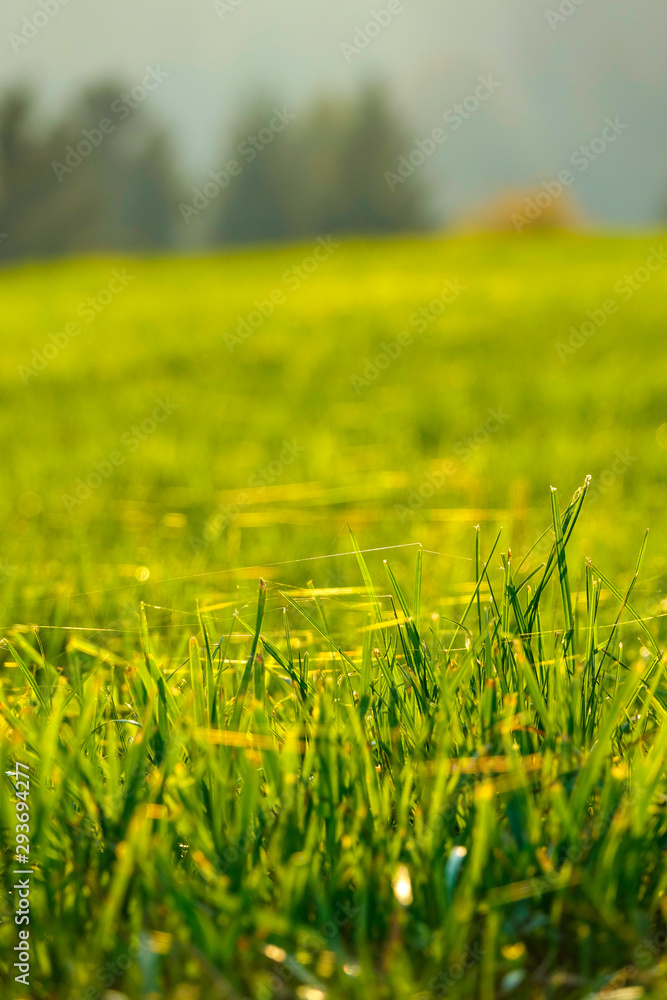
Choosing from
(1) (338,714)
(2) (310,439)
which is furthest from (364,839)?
(2) (310,439)

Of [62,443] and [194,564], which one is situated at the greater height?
[194,564]

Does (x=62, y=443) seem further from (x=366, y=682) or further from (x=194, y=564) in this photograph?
(x=366, y=682)

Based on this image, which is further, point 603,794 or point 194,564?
point 194,564

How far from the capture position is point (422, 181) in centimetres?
5822

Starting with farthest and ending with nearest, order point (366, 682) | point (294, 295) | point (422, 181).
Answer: point (422, 181), point (294, 295), point (366, 682)

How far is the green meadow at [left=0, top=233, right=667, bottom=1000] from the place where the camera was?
0.92m

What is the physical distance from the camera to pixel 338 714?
3.95 feet

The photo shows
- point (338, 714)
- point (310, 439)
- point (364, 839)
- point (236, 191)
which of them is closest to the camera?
point (364, 839)

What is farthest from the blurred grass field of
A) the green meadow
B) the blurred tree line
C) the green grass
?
the blurred tree line

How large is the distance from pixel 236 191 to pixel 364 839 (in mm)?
69337

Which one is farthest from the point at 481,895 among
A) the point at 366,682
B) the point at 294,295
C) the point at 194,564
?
the point at 294,295

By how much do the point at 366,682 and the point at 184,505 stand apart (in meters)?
2.72

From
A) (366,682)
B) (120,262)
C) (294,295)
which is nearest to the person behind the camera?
(366,682)

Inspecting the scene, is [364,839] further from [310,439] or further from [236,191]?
[236,191]
